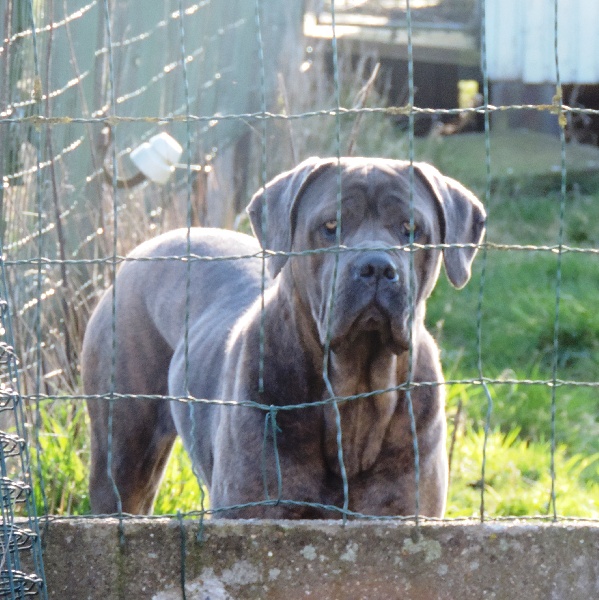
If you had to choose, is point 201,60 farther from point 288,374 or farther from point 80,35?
point 288,374

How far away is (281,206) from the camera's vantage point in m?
3.59

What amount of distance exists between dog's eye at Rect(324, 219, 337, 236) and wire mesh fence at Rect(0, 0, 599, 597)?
0.04m

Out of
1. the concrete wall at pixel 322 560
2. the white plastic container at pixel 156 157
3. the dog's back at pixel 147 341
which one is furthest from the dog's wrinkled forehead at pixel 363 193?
the white plastic container at pixel 156 157

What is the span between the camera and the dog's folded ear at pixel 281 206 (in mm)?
3543

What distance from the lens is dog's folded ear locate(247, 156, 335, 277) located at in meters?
3.54

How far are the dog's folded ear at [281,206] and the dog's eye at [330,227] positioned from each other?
12cm

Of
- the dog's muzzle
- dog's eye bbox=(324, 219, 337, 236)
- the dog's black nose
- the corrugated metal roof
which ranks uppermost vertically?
the corrugated metal roof

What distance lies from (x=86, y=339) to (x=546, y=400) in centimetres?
257

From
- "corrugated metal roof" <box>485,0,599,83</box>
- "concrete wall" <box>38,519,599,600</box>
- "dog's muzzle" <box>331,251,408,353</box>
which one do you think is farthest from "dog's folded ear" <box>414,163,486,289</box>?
"corrugated metal roof" <box>485,0,599,83</box>

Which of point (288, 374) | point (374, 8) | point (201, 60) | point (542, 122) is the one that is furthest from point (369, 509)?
point (374, 8)

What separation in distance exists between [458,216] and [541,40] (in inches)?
305

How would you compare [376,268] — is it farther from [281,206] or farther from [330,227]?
[281,206]

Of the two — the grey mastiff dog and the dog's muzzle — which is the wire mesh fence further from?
the dog's muzzle

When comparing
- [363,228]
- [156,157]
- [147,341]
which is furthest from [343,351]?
[156,157]
